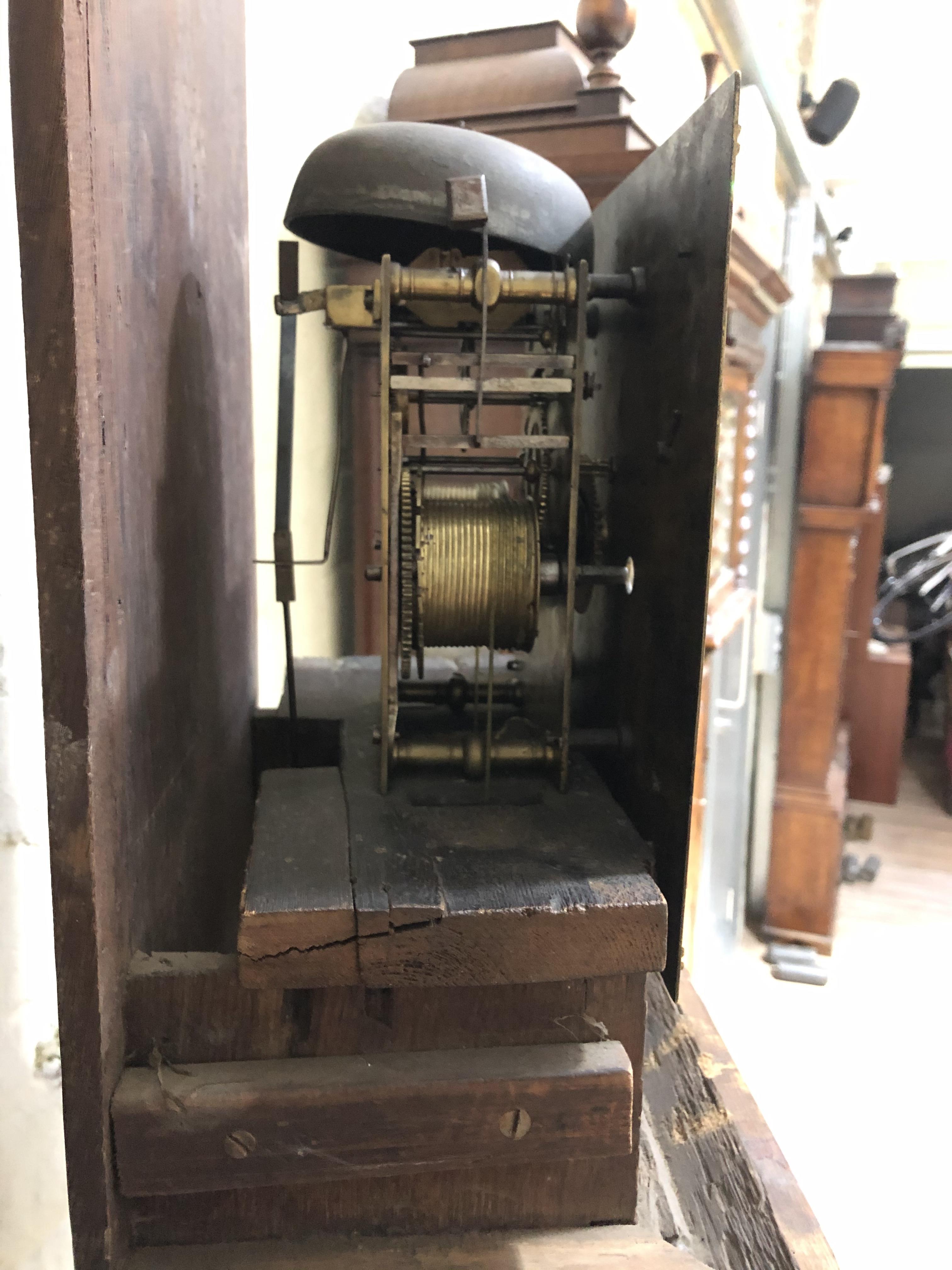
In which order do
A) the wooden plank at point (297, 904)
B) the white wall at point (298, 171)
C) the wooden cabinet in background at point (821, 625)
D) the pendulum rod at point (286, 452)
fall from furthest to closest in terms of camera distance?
the wooden cabinet in background at point (821, 625) → the white wall at point (298, 171) → the pendulum rod at point (286, 452) → the wooden plank at point (297, 904)

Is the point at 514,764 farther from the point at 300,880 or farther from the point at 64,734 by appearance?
the point at 64,734

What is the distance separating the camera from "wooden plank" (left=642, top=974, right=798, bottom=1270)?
81 centimetres

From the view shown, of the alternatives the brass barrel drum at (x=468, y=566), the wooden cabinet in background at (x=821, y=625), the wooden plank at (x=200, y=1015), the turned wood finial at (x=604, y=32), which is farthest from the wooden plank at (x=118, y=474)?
the wooden cabinet in background at (x=821, y=625)

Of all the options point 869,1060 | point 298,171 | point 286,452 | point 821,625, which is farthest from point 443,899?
point 821,625

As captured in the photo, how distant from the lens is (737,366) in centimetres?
261

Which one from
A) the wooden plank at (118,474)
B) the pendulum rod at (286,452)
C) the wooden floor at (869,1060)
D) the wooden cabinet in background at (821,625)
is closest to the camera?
the wooden plank at (118,474)

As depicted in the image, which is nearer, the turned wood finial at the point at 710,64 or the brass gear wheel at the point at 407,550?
the brass gear wheel at the point at 407,550

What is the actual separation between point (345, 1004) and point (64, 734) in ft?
A: 1.03

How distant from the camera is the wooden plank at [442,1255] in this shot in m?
0.76

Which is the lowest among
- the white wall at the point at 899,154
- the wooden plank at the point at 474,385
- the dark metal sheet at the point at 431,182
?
the wooden plank at the point at 474,385

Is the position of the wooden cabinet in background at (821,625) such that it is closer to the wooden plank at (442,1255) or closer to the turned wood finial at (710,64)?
the turned wood finial at (710,64)

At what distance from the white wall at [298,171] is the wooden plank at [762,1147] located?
89 centimetres

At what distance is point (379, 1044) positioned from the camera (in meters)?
0.77

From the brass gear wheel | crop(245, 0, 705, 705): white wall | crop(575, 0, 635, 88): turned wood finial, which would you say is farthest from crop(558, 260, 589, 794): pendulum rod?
crop(575, 0, 635, 88): turned wood finial
